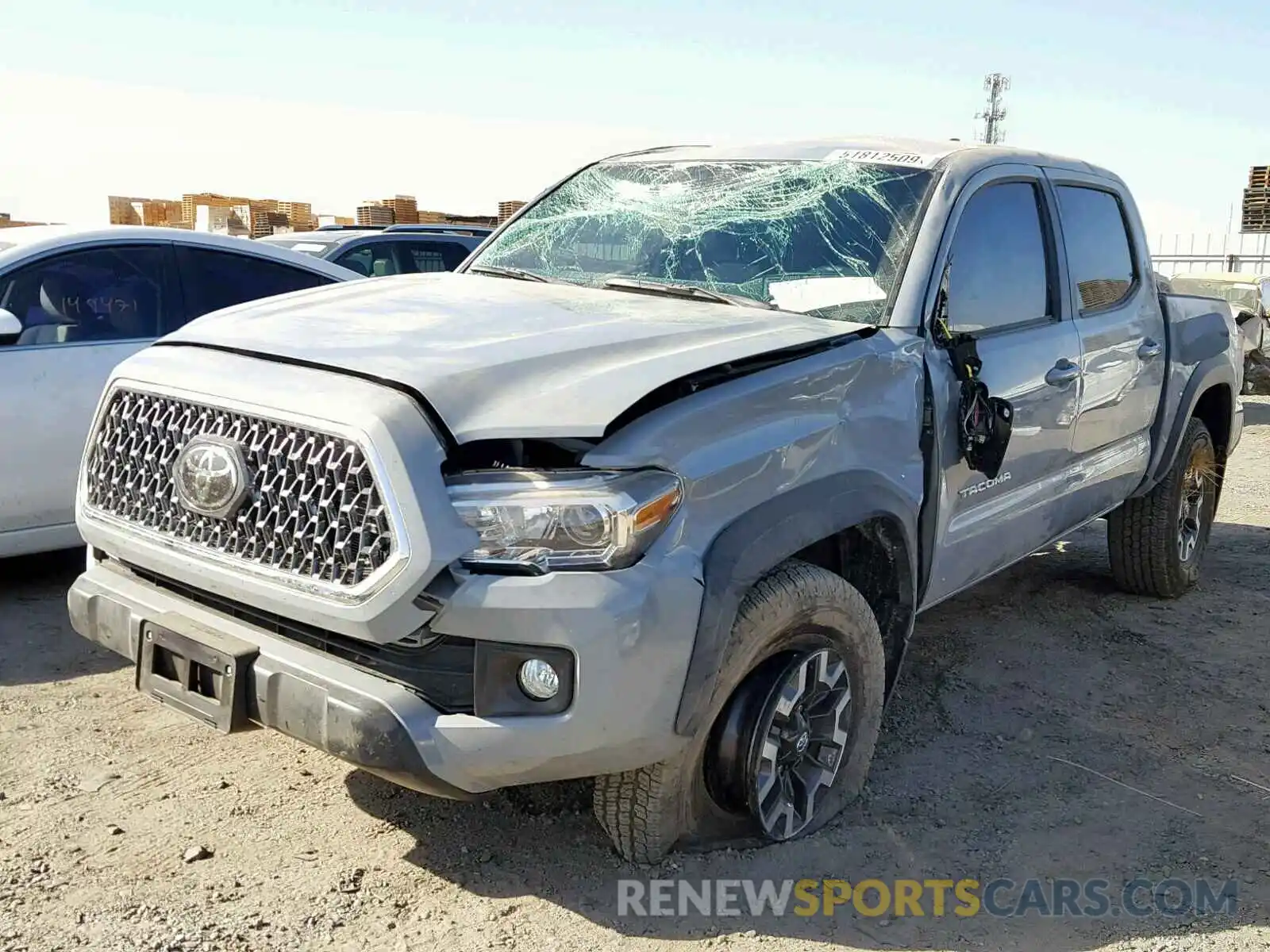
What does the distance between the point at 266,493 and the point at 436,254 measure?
26.2 ft

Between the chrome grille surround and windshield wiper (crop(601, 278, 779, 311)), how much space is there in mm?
1443

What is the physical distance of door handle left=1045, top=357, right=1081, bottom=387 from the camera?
13.7 feet

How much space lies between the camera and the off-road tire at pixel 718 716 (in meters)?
2.91

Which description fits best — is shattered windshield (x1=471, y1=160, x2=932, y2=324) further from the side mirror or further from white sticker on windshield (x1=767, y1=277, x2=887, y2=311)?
the side mirror

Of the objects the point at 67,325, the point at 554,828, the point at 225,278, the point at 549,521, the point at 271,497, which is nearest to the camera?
the point at 549,521

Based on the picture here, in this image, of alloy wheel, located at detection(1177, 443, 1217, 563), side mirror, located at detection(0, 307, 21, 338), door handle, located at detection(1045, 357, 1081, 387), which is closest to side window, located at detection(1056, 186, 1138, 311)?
door handle, located at detection(1045, 357, 1081, 387)

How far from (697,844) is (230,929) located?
1162mm

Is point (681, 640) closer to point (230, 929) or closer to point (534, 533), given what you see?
point (534, 533)

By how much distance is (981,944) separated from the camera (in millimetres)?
2941

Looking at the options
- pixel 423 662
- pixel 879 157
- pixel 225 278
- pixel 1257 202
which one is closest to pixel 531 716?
pixel 423 662

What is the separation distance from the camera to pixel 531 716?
8.61 feet

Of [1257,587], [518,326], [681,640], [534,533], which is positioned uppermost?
[518,326]

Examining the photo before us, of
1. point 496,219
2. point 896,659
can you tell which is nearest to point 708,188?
point 896,659

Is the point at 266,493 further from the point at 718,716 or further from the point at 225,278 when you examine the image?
the point at 225,278
